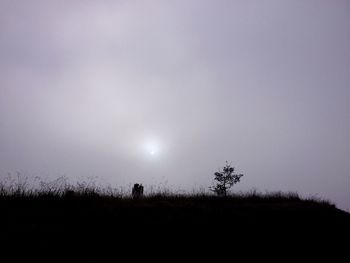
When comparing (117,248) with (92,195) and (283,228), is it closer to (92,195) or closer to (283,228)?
(92,195)

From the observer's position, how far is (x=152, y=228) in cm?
966

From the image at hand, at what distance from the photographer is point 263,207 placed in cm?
1395

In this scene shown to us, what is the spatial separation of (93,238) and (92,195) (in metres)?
3.51

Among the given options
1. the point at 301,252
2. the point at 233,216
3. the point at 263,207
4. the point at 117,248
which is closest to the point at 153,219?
the point at 117,248

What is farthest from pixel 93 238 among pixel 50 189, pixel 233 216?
pixel 233 216

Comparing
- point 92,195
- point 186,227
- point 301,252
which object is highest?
point 92,195

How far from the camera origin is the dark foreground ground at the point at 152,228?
802 cm

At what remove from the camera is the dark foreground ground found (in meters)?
8.02

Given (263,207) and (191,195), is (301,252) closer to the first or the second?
(263,207)

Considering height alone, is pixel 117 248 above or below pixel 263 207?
below

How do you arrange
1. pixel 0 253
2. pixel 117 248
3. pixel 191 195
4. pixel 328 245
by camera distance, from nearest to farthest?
1. pixel 0 253
2. pixel 117 248
3. pixel 328 245
4. pixel 191 195

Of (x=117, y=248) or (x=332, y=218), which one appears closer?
(x=117, y=248)

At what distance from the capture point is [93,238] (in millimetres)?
8422

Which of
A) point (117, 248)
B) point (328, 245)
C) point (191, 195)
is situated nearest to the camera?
point (117, 248)
